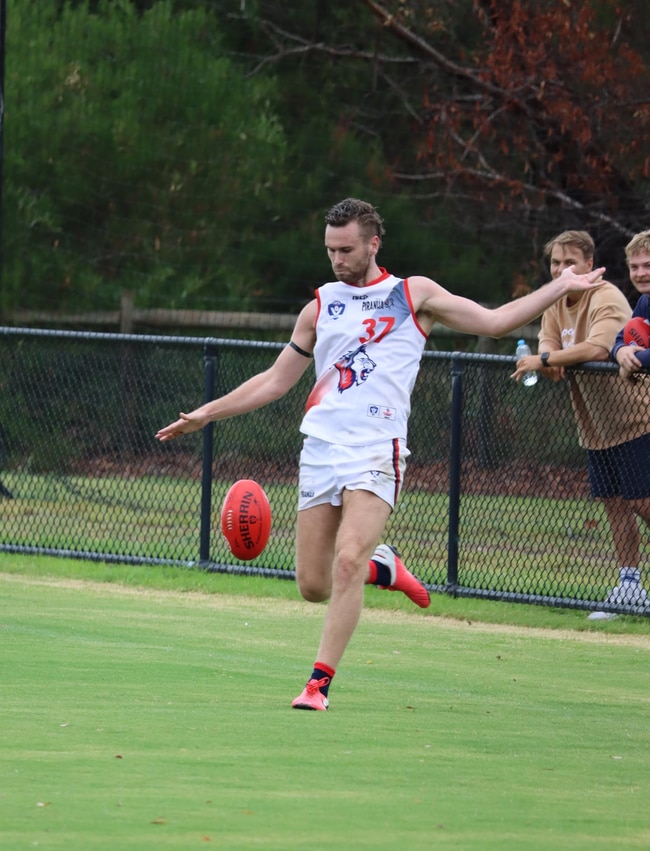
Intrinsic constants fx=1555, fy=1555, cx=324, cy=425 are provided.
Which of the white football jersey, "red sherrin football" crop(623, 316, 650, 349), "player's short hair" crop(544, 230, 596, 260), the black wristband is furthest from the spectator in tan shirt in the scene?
the white football jersey

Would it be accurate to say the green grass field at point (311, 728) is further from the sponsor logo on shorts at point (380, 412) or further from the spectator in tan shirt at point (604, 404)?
the sponsor logo on shorts at point (380, 412)

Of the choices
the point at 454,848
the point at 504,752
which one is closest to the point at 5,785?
the point at 454,848

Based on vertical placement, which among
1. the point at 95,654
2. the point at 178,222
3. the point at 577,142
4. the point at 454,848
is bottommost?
the point at 95,654

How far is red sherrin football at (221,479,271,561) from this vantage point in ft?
24.9

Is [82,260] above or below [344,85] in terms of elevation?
below

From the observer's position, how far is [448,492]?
1038 centimetres

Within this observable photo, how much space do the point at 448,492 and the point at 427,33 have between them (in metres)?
11.1

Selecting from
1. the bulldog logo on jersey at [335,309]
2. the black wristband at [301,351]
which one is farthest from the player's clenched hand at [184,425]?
the bulldog logo on jersey at [335,309]

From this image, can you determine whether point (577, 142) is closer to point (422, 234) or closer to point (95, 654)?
point (422, 234)

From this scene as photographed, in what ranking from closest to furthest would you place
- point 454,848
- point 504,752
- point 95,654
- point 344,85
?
point 454,848
point 504,752
point 95,654
point 344,85

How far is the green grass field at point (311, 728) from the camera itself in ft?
14.8

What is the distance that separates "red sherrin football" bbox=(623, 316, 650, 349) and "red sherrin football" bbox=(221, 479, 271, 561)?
243 cm

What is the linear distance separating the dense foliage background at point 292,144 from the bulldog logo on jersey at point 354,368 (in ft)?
37.4

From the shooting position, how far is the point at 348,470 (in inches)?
257
